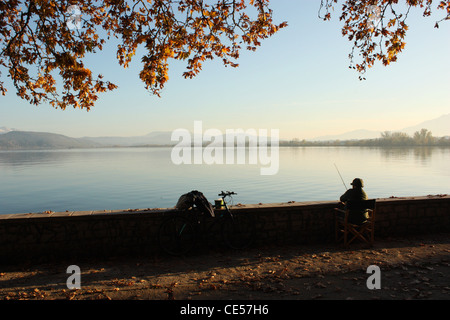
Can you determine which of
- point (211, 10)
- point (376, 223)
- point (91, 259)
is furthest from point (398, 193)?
point (91, 259)

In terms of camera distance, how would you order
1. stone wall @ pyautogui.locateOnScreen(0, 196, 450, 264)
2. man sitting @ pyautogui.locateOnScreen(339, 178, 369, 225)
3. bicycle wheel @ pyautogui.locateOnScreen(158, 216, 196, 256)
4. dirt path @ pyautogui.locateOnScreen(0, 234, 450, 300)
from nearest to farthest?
dirt path @ pyautogui.locateOnScreen(0, 234, 450, 300) → stone wall @ pyautogui.locateOnScreen(0, 196, 450, 264) → bicycle wheel @ pyautogui.locateOnScreen(158, 216, 196, 256) → man sitting @ pyautogui.locateOnScreen(339, 178, 369, 225)

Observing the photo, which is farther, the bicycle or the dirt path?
the bicycle

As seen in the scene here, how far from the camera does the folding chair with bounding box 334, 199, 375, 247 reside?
6.84m

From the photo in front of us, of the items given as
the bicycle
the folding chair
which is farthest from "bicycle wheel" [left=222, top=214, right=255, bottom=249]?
the folding chair

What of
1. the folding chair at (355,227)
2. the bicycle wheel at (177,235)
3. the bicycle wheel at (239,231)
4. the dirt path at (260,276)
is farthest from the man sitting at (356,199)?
the bicycle wheel at (177,235)

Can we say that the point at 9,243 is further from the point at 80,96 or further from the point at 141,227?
the point at 80,96

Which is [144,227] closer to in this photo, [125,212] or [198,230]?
[125,212]

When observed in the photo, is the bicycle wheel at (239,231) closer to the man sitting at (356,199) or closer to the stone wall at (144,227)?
the stone wall at (144,227)

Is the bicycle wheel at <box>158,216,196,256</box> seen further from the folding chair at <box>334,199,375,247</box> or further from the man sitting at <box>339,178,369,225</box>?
the man sitting at <box>339,178,369,225</box>

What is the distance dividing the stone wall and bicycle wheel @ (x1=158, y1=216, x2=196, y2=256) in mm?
162

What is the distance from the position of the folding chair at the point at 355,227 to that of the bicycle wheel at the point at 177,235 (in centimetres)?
318

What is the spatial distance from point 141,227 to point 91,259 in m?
1.11

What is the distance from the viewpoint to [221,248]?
7.05 meters

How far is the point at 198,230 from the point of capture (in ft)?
22.6
